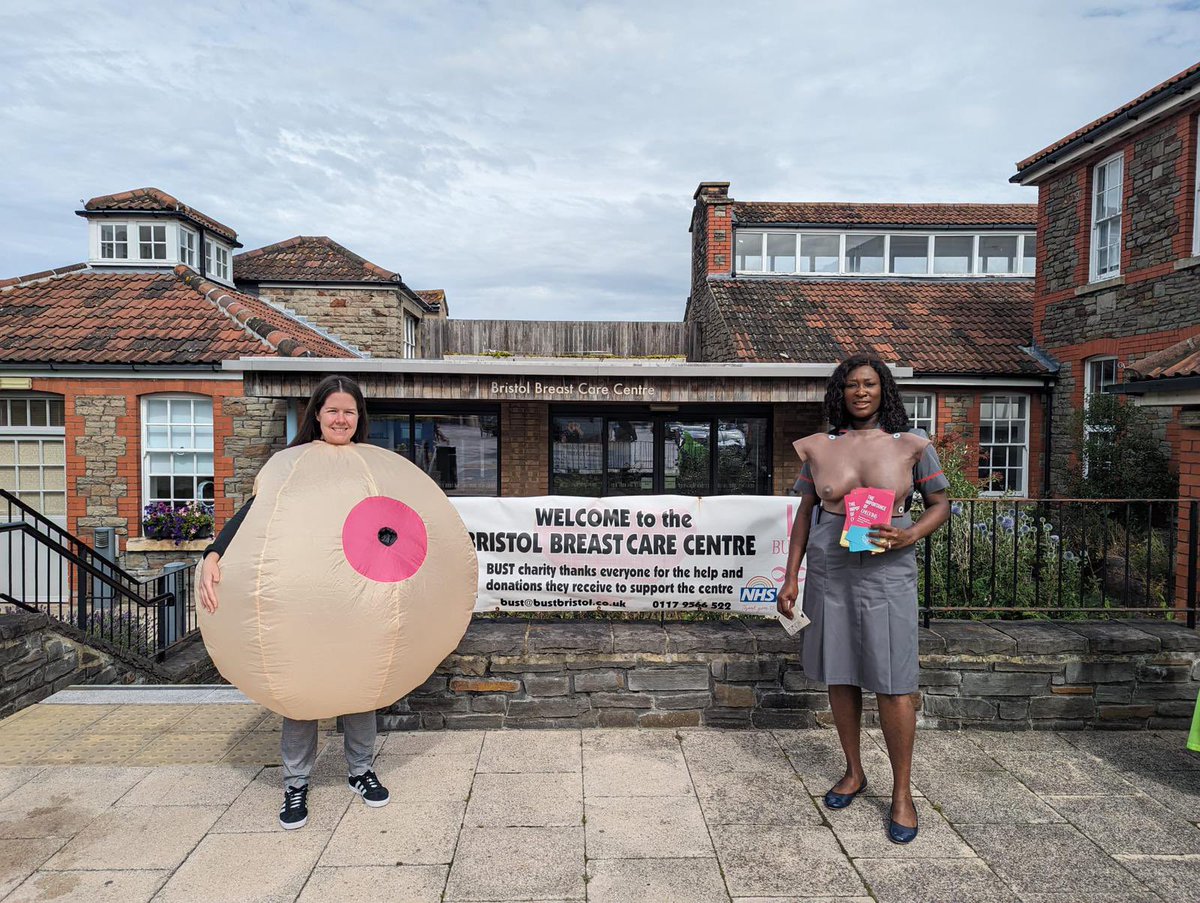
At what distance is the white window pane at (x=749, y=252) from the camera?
16.7 m

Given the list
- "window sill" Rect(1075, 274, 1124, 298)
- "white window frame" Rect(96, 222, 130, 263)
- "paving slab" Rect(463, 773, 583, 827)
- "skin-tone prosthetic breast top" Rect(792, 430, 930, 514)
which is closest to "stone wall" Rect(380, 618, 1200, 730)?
"paving slab" Rect(463, 773, 583, 827)

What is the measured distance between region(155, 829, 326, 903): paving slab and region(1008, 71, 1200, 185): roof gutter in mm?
13191

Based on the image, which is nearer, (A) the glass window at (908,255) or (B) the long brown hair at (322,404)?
(B) the long brown hair at (322,404)

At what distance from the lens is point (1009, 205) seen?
17.5 metres

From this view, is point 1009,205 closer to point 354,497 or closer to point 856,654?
point 856,654

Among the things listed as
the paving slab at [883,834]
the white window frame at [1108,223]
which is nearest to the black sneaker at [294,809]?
the paving slab at [883,834]

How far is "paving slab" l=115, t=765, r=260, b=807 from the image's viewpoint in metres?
3.57

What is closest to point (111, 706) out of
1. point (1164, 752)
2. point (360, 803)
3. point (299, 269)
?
point (360, 803)

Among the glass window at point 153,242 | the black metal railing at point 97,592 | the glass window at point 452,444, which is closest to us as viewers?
the black metal railing at point 97,592

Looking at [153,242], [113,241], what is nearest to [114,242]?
[113,241]

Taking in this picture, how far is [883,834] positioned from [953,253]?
16437mm

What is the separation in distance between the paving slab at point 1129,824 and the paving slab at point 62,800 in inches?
182

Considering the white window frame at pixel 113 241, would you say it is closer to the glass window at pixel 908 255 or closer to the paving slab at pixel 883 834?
the paving slab at pixel 883 834

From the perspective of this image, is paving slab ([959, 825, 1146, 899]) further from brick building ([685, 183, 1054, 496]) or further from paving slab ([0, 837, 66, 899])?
brick building ([685, 183, 1054, 496])
